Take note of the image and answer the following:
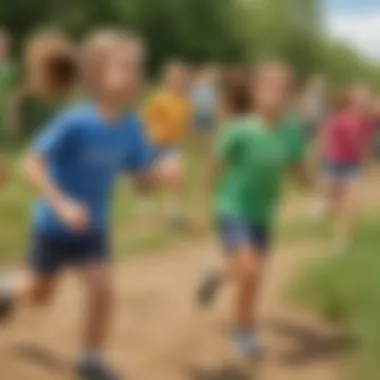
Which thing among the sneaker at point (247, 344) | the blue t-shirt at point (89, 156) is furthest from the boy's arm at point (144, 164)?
the sneaker at point (247, 344)

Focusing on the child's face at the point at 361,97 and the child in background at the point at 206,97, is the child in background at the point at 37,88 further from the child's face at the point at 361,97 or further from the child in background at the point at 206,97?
the child's face at the point at 361,97

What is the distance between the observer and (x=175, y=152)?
1293 mm

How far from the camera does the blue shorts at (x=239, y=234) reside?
1.30 meters

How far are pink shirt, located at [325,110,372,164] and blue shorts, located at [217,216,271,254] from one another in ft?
0.45

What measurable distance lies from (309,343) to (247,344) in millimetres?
94

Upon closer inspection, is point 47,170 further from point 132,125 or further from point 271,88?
point 271,88

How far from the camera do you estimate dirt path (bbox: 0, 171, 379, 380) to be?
4.08 ft

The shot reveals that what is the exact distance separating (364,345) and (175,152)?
1.07 feet

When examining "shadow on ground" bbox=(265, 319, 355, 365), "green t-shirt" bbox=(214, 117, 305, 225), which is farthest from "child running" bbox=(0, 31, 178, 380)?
"shadow on ground" bbox=(265, 319, 355, 365)

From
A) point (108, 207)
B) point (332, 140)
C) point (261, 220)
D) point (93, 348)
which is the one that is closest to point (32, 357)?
Result: point (93, 348)

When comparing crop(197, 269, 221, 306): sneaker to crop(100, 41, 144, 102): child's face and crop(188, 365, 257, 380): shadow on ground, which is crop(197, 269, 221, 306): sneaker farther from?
crop(100, 41, 144, 102): child's face

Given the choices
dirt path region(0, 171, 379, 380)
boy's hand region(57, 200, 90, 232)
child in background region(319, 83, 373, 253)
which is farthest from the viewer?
child in background region(319, 83, 373, 253)

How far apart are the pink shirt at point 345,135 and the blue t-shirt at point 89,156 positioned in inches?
10.7

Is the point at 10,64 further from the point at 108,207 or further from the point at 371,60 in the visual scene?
the point at 371,60
